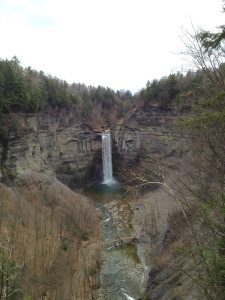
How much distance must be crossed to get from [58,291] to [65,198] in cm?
1185

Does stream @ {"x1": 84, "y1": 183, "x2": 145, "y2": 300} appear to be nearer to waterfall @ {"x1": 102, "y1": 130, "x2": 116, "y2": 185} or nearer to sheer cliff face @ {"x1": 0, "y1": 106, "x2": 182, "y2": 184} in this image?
sheer cliff face @ {"x1": 0, "y1": 106, "x2": 182, "y2": 184}

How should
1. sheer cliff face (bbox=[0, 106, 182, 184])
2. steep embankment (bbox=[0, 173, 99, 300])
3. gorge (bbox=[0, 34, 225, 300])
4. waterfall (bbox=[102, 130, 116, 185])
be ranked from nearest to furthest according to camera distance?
gorge (bbox=[0, 34, 225, 300])
steep embankment (bbox=[0, 173, 99, 300])
sheer cliff face (bbox=[0, 106, 182, 184])
waterfall (bbox=[102, 130, 116, 185])

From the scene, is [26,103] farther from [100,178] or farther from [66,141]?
[100,178]

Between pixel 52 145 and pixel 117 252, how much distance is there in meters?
19.7

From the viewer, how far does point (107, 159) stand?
42.3m

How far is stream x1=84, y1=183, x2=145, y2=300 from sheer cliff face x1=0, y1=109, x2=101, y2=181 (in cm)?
892

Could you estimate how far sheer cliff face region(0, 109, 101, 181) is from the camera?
25.8 meters

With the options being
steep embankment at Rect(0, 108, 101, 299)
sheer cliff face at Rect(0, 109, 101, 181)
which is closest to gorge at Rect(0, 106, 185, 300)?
sheer cliff face at Rect(0, 109, 101, 181)

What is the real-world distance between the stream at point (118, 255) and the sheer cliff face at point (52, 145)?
8.92 m

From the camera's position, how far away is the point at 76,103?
131ft

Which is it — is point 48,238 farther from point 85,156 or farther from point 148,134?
point 148,134

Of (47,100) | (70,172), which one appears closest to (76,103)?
(47,100)

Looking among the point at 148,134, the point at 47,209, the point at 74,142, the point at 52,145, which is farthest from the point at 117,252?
the point at 148,134

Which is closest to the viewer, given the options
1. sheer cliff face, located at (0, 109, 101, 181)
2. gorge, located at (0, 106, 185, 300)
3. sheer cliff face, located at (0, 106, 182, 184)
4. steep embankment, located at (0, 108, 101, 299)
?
steep embankment, located at (0, 108, 101, 299)
